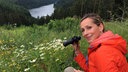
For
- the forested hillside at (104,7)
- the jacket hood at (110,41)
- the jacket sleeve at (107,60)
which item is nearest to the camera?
the jacket sleeve at (107,60)

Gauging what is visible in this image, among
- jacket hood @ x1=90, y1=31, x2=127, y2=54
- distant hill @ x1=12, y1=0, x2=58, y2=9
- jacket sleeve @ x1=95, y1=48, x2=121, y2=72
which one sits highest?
jacket hood @ x1=90, y1=31, x2=127, y2=54

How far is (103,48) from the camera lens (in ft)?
10.4

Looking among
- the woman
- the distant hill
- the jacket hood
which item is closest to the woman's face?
the woman

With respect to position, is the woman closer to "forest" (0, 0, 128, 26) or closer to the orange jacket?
the orange jacket

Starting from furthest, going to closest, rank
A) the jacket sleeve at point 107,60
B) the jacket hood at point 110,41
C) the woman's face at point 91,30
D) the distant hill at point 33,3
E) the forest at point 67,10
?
the distant hill at point 33,3 → the forest at point 67,10 → the woman's face at point 91,30 → the jacket hood at point 110,41 → the jacket sleeve at point 107,60

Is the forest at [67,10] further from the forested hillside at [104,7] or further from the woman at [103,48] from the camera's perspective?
the woman at [103,48]

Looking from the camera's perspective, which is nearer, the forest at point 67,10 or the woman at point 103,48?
the woman at point 103,48

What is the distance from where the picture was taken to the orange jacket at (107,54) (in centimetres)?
305

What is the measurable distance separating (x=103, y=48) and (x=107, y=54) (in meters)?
0.10

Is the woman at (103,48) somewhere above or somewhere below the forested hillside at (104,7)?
above

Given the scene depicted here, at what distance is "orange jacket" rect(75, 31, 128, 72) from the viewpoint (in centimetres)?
305

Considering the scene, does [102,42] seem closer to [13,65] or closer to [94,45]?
[94,45]

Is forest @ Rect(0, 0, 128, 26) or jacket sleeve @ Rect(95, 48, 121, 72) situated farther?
forest @ Rect(0, 0, 128, 26)

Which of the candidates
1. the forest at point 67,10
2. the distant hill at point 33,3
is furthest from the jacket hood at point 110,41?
the distant hill at point 33,3
